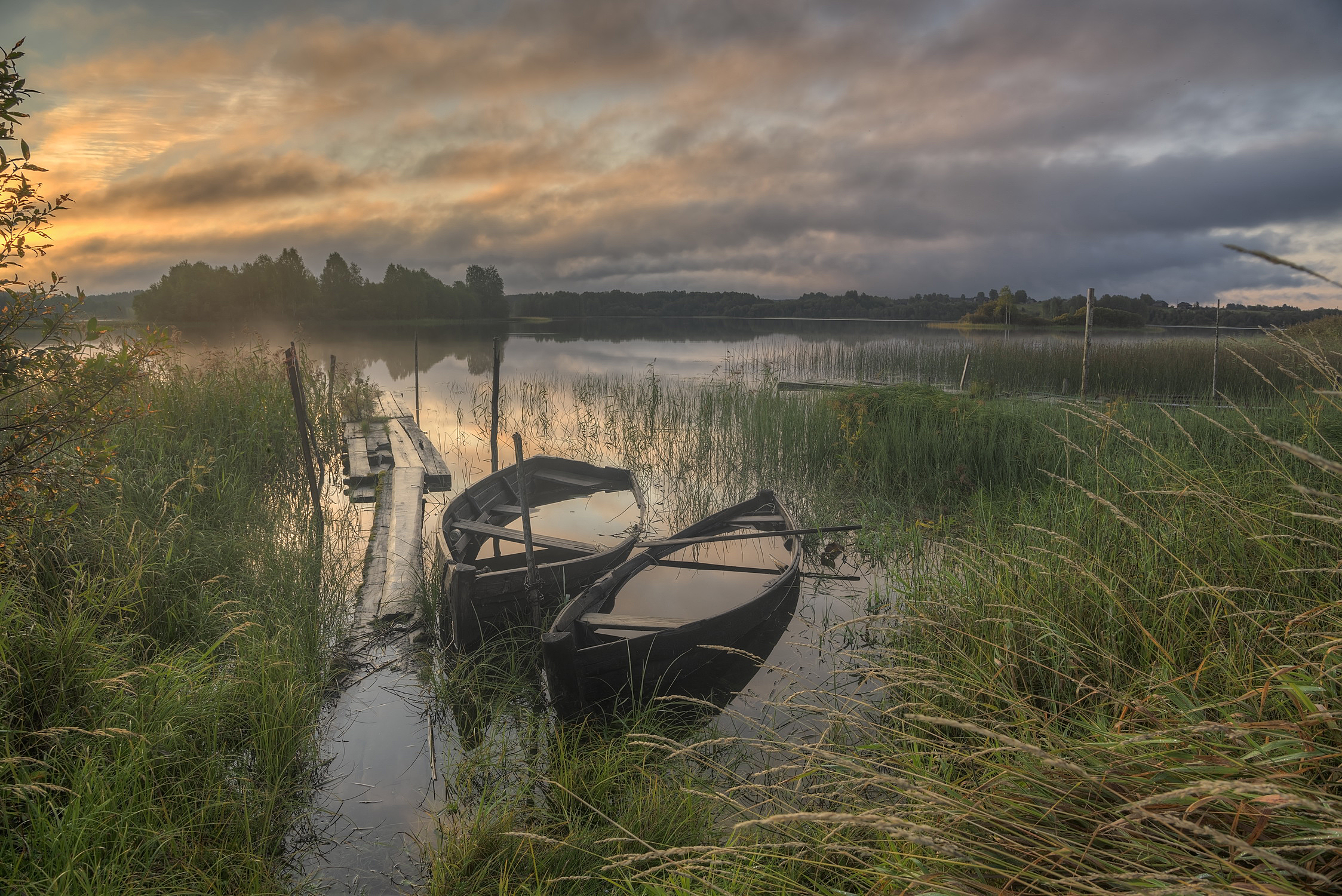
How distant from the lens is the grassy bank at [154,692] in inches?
120

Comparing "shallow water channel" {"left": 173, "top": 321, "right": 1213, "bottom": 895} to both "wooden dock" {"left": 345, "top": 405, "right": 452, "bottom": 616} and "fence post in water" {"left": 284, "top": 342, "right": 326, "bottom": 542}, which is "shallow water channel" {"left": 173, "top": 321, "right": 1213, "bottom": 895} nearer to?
"wooden dock" {"left": 345, "top": 405, "right": 452, "bottom": 616}

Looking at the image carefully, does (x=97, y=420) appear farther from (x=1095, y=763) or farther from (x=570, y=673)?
(x=1095, y=763)

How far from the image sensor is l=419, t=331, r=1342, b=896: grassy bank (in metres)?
1.63

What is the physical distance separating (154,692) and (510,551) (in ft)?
17.4

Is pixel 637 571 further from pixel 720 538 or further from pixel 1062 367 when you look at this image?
pixel 1062 367

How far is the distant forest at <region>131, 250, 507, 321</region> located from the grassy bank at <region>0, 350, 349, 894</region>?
189ft

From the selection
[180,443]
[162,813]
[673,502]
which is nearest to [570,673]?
[162,813]

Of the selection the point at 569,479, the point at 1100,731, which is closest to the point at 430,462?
the point at 569,479

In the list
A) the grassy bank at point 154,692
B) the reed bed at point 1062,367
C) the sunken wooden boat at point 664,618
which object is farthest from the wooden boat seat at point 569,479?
the reed bed at point 1062,367

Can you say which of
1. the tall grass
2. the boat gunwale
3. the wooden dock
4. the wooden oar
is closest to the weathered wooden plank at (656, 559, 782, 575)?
the boat gunwale

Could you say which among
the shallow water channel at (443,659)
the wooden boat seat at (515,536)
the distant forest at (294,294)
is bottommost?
the shallow water channel at (443,659)

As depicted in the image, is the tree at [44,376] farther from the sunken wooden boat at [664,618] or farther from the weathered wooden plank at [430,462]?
the weathered wooden plank at [430,462]

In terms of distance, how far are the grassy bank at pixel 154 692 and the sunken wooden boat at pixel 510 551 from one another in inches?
44.9

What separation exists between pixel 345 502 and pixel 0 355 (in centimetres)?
672
